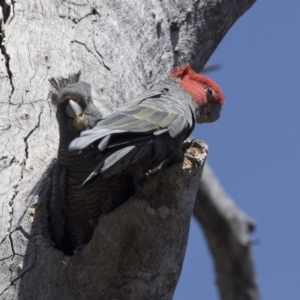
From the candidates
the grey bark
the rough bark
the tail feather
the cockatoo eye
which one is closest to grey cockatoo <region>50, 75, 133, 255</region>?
the grey bark

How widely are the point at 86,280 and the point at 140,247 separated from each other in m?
0.27

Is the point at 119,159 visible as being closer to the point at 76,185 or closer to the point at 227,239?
the point at 76,185

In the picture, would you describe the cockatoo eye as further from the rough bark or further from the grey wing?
the rough bark

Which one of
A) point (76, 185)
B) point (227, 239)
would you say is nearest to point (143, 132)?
point (76, 185)

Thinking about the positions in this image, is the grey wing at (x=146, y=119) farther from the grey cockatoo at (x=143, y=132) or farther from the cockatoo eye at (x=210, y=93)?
the cockatoo eye at (x=210, y=93)

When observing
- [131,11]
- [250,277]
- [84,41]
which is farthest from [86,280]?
[250,277]

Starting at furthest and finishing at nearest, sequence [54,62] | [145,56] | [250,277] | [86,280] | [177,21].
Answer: [250,277], [177,21], [145,56], [54,62], [86,280]

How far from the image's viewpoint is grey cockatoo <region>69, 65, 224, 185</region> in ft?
9.48

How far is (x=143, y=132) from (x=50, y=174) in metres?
0.53

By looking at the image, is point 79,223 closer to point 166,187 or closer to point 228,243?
point 166,187

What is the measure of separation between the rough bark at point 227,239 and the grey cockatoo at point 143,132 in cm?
335

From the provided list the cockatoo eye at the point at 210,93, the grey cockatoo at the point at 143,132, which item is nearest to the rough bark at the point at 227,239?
the cockatoo eye at the point at 210,93

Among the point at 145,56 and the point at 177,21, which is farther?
the point at 177,21

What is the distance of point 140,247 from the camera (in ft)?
10.5
